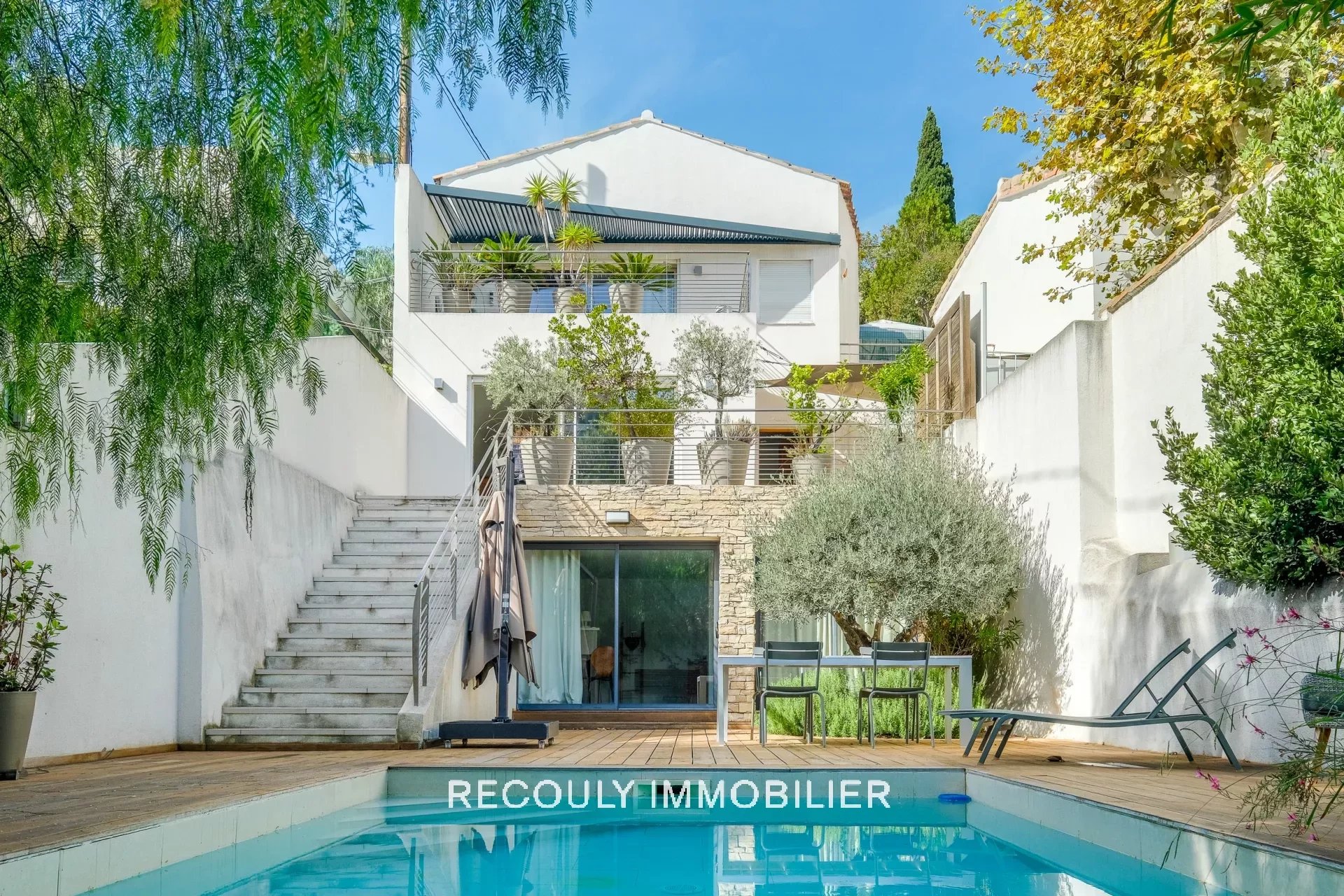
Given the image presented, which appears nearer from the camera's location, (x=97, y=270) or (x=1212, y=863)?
(x=97, y=270)

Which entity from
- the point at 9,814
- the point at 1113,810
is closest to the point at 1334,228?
the point at 1113,810

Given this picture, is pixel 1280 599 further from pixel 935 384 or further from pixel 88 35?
pixel 935 384

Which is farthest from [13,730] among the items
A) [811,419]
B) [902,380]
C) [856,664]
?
[902,380]

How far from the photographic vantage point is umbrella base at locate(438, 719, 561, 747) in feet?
31.1

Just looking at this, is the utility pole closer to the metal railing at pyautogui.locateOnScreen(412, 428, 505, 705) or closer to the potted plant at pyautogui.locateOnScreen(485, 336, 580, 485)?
A: the metal railing at pyautogui.locateOnScreen(412, 428, 505, 705)

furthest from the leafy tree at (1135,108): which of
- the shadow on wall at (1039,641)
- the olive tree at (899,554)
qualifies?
the shadow on wall at (1039,641)

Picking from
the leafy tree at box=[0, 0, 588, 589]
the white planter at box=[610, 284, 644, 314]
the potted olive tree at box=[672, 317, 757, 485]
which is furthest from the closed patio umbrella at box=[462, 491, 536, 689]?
the white planter at box=[610, 284, 644, 314]

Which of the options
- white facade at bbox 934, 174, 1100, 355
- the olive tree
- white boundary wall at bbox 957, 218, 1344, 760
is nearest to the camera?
white boundary wall at bbox 957, 218, 1344, 760

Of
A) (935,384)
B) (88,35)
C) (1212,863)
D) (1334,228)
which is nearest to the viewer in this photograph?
(88,35)

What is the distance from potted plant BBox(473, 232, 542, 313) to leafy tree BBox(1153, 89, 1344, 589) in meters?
11.4

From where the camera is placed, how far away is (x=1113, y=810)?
560 cm

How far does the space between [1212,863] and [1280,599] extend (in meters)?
3.52

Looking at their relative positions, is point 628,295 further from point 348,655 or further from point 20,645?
point 20,645

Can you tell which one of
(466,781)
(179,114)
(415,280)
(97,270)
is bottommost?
(466,781)
